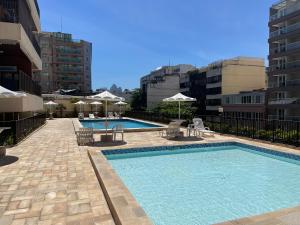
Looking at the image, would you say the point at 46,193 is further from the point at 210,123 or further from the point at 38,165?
the point at 210,123

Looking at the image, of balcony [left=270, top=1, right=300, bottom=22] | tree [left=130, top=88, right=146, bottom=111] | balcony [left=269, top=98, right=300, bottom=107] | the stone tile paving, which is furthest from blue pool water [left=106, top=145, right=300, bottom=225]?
tree [left=130, top=88, right=146, bottom=111]

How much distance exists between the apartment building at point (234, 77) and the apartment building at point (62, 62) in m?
38.5

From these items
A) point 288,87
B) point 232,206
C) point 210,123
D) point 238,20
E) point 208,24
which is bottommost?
point 232,206

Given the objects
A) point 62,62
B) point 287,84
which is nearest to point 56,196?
point 287,84

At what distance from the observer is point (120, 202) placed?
4.48m

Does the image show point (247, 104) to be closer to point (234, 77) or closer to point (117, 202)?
point (234, 77)

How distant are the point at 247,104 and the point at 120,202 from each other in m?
41.2

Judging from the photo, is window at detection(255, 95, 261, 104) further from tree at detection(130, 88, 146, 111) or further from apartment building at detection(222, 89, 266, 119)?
tree at detection(130, 88, 146, 111)

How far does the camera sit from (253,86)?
5528cm

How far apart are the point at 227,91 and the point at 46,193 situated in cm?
5157

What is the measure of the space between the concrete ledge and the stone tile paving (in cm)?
15

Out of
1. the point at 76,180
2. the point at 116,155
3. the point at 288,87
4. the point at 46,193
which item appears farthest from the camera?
the point at 288,87

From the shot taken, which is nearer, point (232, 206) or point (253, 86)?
point (232, 206)

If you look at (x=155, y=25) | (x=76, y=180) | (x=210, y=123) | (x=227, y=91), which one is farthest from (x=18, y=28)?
(x=227, y=91)
